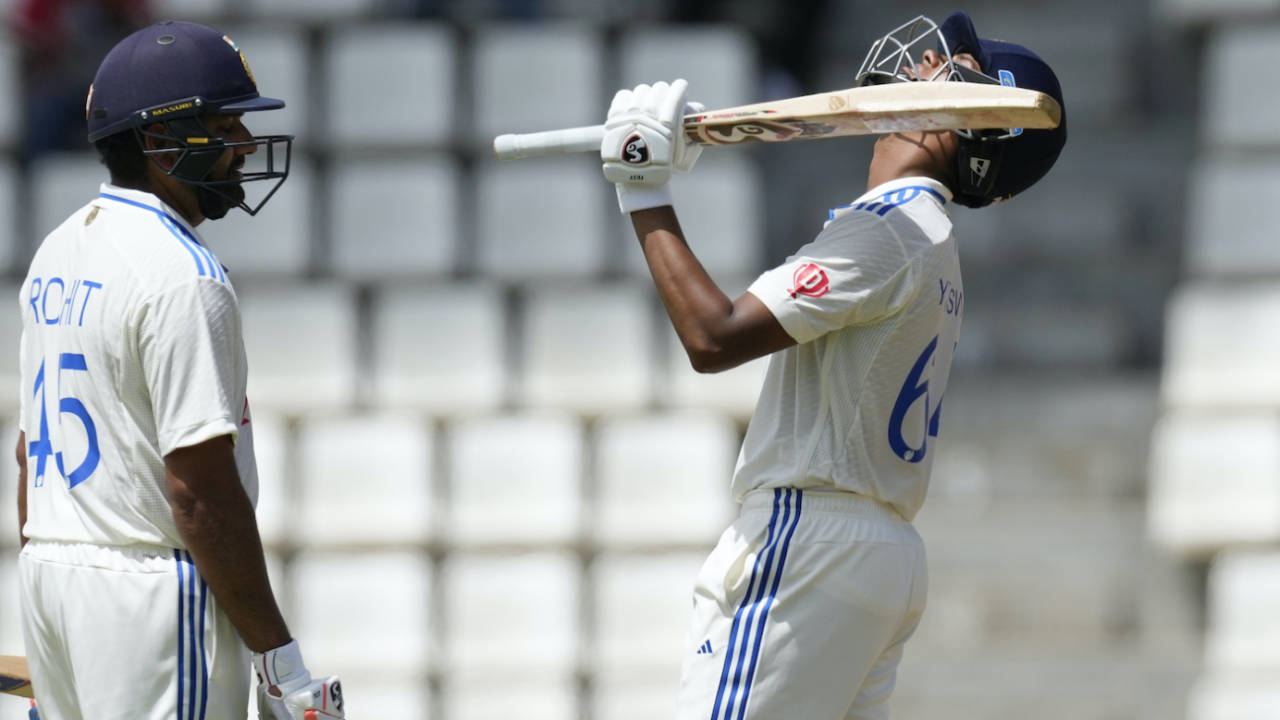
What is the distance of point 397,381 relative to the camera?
4898mm

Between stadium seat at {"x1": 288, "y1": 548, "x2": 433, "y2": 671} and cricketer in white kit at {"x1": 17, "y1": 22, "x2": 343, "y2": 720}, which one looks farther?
stadium seat at {"x1": 288, "y1": 548, "x2": 433, "y2": 671}

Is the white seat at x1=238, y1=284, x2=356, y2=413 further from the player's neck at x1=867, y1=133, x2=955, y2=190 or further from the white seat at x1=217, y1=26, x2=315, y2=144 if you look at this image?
the player's neck at x1=867, y1=133, x2=955, y2=190

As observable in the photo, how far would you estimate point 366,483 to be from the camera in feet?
15.5

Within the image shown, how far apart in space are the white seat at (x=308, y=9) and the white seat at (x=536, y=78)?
38cm

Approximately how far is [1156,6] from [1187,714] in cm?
303

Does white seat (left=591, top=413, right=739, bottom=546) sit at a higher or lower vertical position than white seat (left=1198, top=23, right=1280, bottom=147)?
lower

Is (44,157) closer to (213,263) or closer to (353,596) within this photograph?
(353,596)

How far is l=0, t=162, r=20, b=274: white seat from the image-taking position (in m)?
5.00

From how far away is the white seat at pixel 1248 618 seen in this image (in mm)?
4516

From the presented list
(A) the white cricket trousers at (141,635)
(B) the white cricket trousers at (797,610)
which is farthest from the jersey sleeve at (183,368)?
(B) the white cricket trousers at (797,610)

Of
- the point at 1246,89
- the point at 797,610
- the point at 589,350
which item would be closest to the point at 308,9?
the point at 589,350

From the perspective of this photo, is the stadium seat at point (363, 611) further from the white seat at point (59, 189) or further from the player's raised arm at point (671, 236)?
the player's raised arm at point (671, 236)

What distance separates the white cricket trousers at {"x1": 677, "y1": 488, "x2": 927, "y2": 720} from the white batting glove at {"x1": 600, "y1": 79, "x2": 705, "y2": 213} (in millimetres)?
429

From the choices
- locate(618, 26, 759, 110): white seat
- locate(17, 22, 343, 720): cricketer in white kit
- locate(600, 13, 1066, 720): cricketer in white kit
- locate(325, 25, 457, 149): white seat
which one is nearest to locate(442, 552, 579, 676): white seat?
locate(325, 25, 457, 149): white seat
